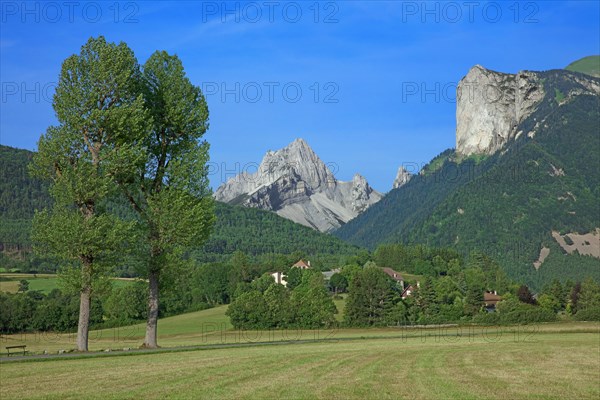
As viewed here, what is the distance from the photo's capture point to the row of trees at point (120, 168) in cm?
4494

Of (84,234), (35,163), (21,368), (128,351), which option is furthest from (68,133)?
(21,368)

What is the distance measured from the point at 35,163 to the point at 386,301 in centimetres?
8262

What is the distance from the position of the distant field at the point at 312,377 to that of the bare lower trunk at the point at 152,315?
406 inches

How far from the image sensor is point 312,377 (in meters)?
28.5

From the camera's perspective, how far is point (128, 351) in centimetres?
4447

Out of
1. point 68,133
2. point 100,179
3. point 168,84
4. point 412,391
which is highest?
point 168,84

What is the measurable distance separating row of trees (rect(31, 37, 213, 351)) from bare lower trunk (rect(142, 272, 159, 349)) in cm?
7

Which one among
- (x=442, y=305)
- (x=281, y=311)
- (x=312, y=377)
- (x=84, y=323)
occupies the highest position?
(x=442, y=305)

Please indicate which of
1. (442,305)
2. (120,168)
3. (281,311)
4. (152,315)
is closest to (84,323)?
(152,315)

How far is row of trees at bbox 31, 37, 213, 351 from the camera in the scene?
44.9 metres

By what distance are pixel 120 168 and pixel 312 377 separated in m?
23.0

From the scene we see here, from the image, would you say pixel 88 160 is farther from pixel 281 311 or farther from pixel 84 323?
pixel 281 311

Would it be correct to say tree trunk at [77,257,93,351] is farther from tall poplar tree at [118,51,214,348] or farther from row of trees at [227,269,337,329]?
row of trees at [227,269,337,329]

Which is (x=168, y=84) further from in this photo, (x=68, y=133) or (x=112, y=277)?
(x=112, y=277)
